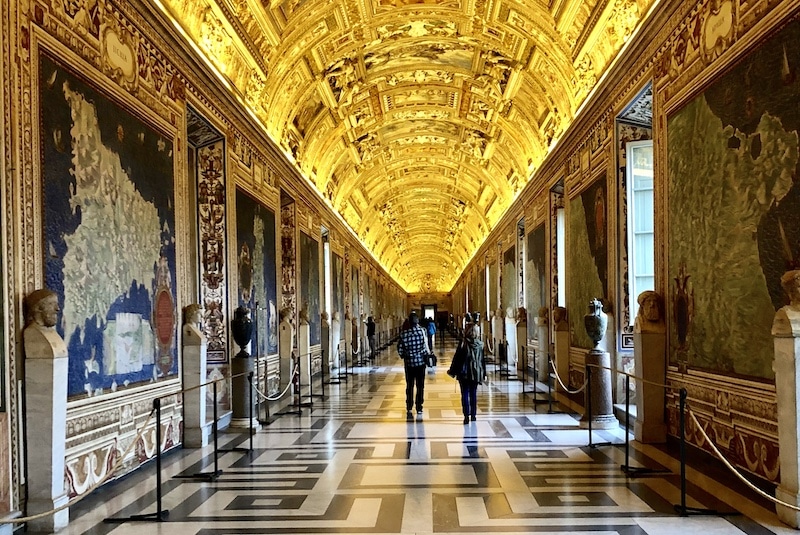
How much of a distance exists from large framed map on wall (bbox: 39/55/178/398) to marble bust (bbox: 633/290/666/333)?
6.94m

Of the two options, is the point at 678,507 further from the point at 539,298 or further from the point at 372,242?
the point at 372,242

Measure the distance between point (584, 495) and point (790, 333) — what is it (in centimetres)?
259

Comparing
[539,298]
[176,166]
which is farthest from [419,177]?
[176,166]

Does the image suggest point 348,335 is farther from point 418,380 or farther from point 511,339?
point 418,380

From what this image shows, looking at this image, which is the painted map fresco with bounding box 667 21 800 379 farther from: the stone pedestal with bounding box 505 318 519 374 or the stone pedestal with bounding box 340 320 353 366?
the stone pedestal with bounding box 340 320 353 366

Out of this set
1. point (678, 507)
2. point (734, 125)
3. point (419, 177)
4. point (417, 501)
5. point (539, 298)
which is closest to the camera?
point (678, 507)

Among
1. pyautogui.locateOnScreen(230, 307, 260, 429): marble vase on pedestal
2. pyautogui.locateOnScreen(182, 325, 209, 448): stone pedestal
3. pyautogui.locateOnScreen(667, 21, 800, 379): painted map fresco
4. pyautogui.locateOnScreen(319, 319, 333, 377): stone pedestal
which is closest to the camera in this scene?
pyautogui.locateOnScreen(667, 21, 800, 379): painted map fresco

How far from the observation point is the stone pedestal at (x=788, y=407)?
226 inches

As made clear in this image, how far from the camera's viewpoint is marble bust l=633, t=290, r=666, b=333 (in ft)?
31.4

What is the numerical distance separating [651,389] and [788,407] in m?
3.67

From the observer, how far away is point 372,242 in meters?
40.3

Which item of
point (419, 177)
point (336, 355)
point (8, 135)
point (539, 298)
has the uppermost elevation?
point (419, 177)

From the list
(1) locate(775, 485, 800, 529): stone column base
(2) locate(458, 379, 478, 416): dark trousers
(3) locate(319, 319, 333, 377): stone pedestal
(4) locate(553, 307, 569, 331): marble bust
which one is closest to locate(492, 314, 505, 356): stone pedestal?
(3) locate(319, 319, 333, 377): stone pedestal

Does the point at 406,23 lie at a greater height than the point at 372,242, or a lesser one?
greater
